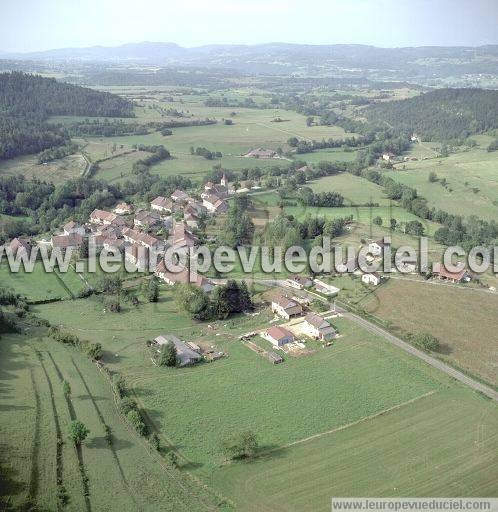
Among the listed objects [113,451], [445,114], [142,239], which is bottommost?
[113,451]

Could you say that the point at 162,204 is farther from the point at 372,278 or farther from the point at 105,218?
the point at 372,278

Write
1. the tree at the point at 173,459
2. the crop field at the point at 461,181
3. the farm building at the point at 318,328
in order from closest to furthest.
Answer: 1. the tree at the point at 173,459
2. the farm building at the point at 318,328
3. the crop field at the point at 461,181

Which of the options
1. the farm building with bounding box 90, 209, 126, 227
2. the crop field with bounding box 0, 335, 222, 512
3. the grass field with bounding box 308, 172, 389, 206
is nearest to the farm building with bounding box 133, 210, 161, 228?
the farm building with bounding box 90, 209, 126, 227

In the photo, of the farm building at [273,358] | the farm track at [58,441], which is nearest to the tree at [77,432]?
the farm track at [58,441]

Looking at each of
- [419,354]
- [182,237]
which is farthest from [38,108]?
[419,354]

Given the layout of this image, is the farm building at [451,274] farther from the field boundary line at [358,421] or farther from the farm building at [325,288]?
the field boundary line at [358,421]

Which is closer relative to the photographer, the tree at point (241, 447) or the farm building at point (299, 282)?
the tree at point (241, 447)

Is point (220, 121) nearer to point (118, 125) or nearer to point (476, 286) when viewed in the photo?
point (118, 125)

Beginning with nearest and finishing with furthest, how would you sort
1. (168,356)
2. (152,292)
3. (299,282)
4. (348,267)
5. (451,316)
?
(168,356)
(451,316)
(152,292)
(299,282)
(348,267)
